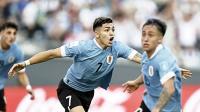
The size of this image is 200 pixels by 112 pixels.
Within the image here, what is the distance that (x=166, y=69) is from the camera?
8.52 meters

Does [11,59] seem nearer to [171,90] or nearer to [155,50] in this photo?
[155,50]

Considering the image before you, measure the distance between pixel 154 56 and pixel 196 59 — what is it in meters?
8.96

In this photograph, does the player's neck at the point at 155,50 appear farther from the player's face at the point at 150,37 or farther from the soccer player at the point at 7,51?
the soccer player at the point at 7,51

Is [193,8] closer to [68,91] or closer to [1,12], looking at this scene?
[1,12]

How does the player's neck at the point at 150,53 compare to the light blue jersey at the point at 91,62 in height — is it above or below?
above

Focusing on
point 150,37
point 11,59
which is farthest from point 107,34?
point 11,59

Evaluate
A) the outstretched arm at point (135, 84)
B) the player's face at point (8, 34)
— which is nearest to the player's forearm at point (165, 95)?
the outstretched arm at point (135, 84)

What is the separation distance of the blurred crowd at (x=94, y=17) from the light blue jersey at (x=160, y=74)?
23.7ft

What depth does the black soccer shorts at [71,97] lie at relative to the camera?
10.6 metres

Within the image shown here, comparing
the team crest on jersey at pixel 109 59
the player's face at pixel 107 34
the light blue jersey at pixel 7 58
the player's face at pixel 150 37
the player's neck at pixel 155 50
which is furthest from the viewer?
the light blue jersey at pixel 7 58

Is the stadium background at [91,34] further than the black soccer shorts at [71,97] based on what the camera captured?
Yes

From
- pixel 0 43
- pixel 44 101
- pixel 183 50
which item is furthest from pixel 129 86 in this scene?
pixel 183 50

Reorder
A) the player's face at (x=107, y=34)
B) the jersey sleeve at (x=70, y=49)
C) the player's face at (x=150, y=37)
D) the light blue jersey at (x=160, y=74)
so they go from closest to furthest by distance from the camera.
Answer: the light blue jersey at (x=160, y=74)
the player's face at (x=150, y=37)
the jersey sleeve at (x=70, y=49)
the player's face at (x=107, y=34)

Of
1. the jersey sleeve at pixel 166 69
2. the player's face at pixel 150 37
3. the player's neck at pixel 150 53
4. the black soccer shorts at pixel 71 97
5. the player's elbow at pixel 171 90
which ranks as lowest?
the black soccer shorts at pixel 71 97
